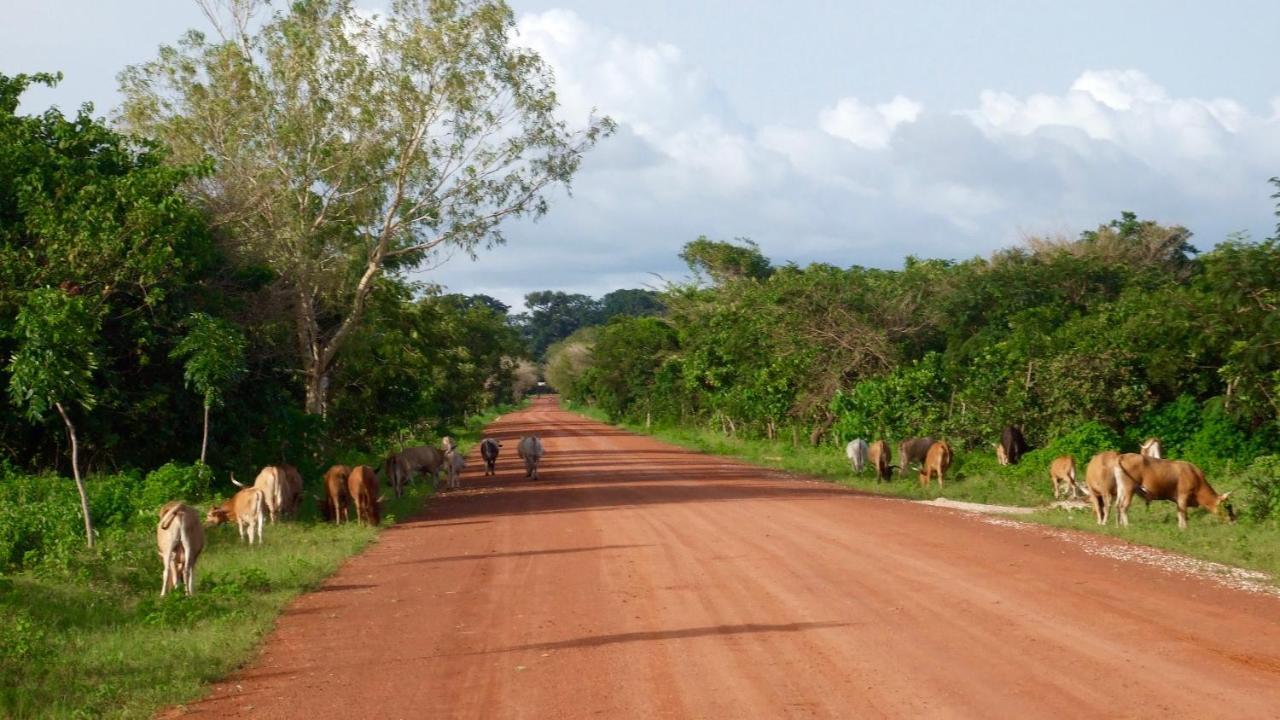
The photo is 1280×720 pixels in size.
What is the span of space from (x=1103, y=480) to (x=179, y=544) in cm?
1180

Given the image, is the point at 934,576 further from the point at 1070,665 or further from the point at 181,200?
the point at 181,200

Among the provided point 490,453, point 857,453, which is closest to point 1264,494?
point 857,453

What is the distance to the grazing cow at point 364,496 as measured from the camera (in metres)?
19.2

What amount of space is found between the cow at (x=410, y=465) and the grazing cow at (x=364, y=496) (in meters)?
4.39

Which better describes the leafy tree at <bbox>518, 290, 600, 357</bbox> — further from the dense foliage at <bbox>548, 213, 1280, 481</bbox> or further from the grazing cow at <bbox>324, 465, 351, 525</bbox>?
the grazing cow at <bbox>324, 465, 351, 525</bbox>

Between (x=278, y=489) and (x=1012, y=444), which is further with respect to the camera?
(x=1012, y=444)

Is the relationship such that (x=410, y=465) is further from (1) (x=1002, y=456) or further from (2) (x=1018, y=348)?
(2) (x=1018, y=348)

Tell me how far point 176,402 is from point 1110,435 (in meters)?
17.5

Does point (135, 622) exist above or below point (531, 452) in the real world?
below

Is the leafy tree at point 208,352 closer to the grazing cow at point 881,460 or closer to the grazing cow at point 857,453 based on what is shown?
the grazing cow at point 881,460

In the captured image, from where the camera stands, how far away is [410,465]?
25.1 metres

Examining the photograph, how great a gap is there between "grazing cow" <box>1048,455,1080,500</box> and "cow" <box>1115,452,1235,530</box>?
3.77 metres

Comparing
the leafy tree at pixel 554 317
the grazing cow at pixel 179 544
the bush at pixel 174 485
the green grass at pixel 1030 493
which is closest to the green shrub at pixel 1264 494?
the green grass at pixel 1030 493

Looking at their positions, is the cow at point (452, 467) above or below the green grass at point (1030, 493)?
above
